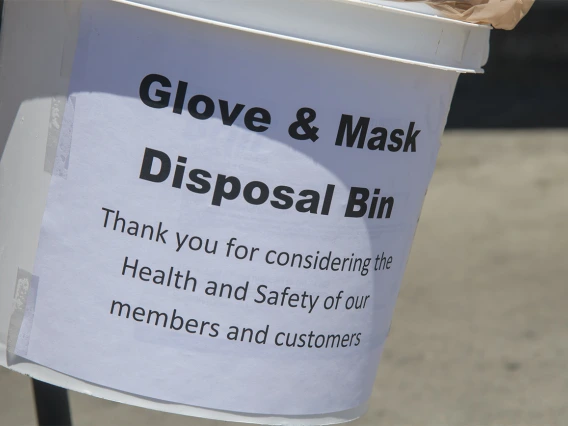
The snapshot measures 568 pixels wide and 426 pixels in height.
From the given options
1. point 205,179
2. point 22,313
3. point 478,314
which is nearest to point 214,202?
point 205,179

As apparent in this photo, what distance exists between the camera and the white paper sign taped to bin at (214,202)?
1.09 meters

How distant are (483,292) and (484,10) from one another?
99.9 inches

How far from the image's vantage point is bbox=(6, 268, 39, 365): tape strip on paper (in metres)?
1.18

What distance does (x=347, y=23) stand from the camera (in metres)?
1.08

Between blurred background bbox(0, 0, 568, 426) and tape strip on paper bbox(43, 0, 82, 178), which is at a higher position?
tape strip on paper bbox(43, 0, 82, 178)

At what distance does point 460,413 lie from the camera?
270 centimetres

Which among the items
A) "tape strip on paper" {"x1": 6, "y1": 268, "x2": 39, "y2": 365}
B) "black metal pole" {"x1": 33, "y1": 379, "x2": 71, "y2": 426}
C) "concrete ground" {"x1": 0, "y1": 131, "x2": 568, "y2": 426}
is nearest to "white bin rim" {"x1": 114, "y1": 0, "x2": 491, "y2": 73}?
"tape strip on paper" {"x1": 6, "y1": 268, "x2": 39, "y2": 365}

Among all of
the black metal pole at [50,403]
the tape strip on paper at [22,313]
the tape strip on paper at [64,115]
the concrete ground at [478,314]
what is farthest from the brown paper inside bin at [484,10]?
the concrete ground at [478,314]

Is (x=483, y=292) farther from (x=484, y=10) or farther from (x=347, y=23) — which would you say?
(x=347, y=23)

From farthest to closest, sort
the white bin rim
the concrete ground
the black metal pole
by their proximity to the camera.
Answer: the concrete ground, the black metal pole, the white bin rim

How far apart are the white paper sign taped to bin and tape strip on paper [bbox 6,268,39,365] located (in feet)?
0.04

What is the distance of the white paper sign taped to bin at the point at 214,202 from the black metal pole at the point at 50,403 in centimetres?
37

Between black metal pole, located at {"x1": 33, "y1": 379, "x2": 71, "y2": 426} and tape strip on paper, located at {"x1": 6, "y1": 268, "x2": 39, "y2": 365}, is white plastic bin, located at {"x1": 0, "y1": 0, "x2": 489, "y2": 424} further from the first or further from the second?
black metal pole, located at {"x1": 33, "y1": 379, "x2": 71, "y2": 426}

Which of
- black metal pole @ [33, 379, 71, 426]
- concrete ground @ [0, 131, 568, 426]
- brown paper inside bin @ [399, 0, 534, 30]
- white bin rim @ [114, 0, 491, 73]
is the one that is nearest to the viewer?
white bin rim @ [114, 0, 491, 73]
